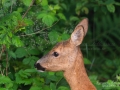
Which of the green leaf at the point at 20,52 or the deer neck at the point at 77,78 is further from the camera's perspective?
the green leaf at the point at 20,52

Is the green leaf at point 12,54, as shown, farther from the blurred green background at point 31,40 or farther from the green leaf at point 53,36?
the green leaf at point 53,36

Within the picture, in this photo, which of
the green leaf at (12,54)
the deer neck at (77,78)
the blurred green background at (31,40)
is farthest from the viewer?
the green leaf at (12,54)

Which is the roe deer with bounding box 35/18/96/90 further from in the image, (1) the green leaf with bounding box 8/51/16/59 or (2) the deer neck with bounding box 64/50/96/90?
(1) the green leaf with bounding box 8/51/16/59

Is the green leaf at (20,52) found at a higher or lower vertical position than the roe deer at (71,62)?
lower

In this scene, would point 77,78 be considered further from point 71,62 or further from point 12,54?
point 12,54

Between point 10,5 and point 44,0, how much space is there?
1.44 feet

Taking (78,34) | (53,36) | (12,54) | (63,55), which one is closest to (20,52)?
(12,54)

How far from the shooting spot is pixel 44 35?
6.52m

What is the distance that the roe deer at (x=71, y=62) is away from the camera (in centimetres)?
541

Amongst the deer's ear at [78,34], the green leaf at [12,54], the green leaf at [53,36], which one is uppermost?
the deer's ear at [78,34]

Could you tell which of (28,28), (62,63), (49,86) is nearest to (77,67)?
(62,63)

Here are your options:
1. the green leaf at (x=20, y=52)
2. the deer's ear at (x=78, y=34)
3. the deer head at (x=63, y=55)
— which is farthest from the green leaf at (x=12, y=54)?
the deer's ear at (x=78, y=34)

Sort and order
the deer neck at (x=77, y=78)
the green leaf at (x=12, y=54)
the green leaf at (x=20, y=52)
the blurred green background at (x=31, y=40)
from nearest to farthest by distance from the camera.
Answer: the deer neck at (x=77, y=78)
the blurred green background at (x=31, y=40)
the green leaf at (x=12, y=54)
the green leaf at (x=20, y=52)

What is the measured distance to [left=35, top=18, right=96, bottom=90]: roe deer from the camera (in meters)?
5.41
